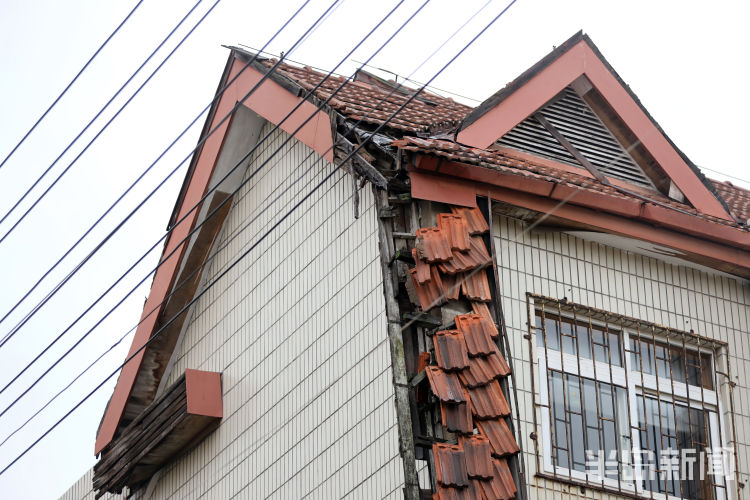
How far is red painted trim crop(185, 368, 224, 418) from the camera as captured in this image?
49.1 ft

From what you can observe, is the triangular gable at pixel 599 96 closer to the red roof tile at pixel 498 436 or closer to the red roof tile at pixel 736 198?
the red roof tile at pixel 736 198

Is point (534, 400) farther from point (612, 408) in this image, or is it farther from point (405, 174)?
point (405, 174)

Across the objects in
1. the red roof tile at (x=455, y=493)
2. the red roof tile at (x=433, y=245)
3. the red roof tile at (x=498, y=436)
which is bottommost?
the red roof tile at (x=455, y=493)

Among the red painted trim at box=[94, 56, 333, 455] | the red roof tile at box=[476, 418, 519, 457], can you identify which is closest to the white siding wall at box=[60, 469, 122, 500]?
the red painted trim at box=[94, 56, 333, 455]

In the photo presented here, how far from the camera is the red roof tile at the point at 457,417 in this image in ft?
35.8

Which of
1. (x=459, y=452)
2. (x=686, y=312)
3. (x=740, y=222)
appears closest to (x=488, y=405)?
(x=459, y=452)

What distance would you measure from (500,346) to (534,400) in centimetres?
78

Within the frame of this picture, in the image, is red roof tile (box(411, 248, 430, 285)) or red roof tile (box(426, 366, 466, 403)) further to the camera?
red roof tile (box(411, 248, 430, 285))

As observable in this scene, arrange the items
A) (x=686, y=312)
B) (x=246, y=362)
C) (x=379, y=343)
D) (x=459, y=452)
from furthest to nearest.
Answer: (x=246, y=362)
(x=686, y=312)
(x=379, y=343)
(x=459, y=452)

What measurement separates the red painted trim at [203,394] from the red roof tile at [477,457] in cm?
497

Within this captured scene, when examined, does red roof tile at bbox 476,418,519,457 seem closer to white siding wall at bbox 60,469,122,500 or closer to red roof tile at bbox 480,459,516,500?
red roof tile at bbox 480,459,516,500

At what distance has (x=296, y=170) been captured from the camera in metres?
15.2

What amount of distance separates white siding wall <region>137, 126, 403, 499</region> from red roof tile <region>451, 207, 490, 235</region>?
3.76 feet

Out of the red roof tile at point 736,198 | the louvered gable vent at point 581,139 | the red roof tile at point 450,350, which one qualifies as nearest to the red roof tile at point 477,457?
the red roof tile at point 450,350
